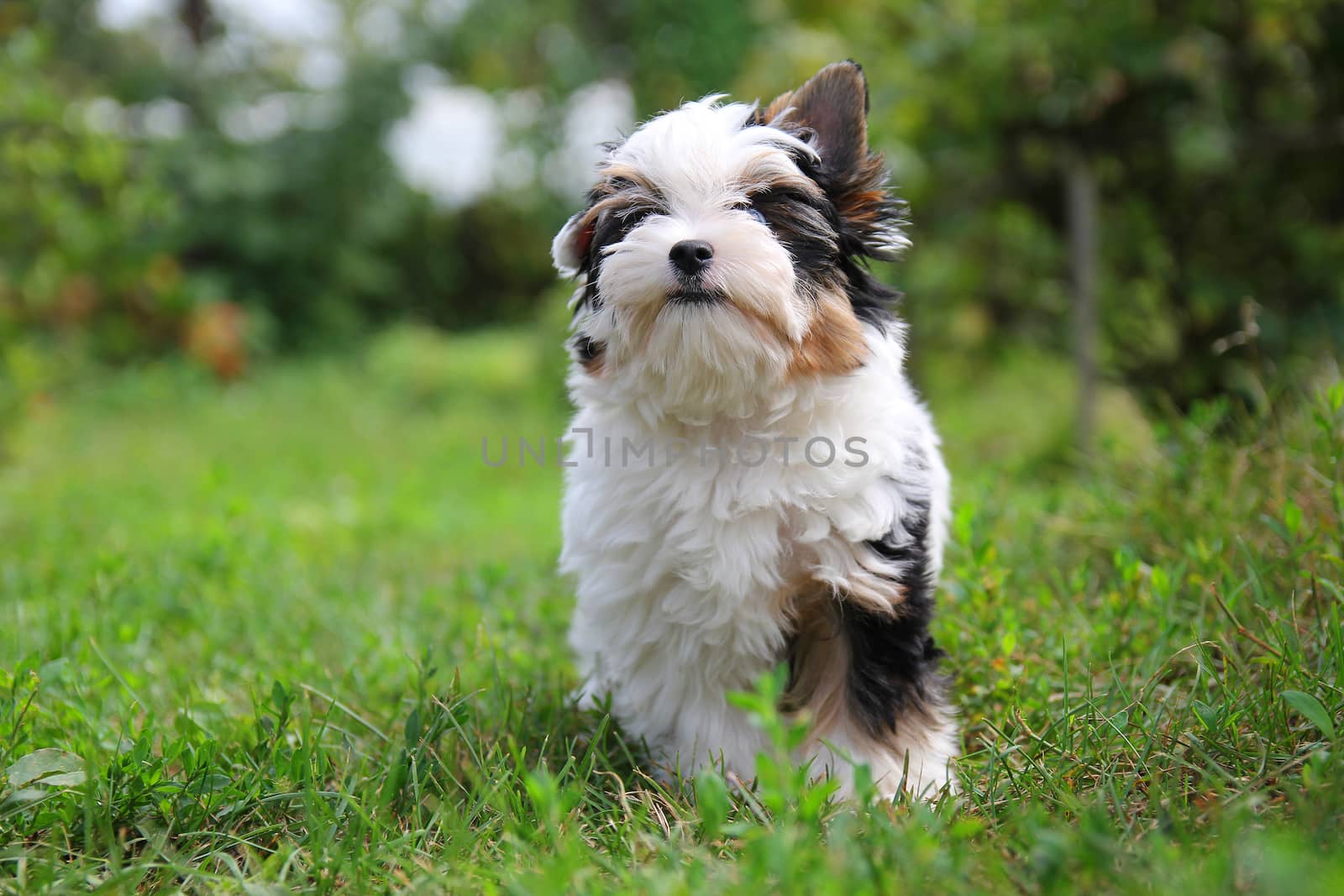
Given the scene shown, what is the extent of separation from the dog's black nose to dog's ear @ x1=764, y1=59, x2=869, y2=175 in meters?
0.49

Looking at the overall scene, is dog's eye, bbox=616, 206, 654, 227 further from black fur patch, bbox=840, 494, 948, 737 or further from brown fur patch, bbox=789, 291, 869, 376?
black fur patch, bbox=840, 494, 948, 737

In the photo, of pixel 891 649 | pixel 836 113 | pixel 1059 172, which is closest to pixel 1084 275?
pixel 1059 172

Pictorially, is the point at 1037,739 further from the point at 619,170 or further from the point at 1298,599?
the point at 619,170

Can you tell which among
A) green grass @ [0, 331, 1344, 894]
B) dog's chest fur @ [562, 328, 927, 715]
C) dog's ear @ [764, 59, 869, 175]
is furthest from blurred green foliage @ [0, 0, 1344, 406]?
dog's chest fur @ [562, 328, 927, 715]

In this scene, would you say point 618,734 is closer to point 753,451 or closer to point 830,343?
point 753,451

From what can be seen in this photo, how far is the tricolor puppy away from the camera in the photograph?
221 cm

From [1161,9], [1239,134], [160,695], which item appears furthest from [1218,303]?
[160,695]

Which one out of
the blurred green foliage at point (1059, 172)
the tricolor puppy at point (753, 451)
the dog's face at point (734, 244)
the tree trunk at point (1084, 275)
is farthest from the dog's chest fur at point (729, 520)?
the tree trunk at point (1084, 275)

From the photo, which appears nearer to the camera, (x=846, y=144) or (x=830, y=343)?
(x=830, y=343)

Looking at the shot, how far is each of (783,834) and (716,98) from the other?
5.66 ft

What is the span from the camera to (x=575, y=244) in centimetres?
255

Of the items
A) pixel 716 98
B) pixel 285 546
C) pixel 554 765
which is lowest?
pixel 285 546

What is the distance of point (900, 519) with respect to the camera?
7.66 ft

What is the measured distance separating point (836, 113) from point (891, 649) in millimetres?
1278
